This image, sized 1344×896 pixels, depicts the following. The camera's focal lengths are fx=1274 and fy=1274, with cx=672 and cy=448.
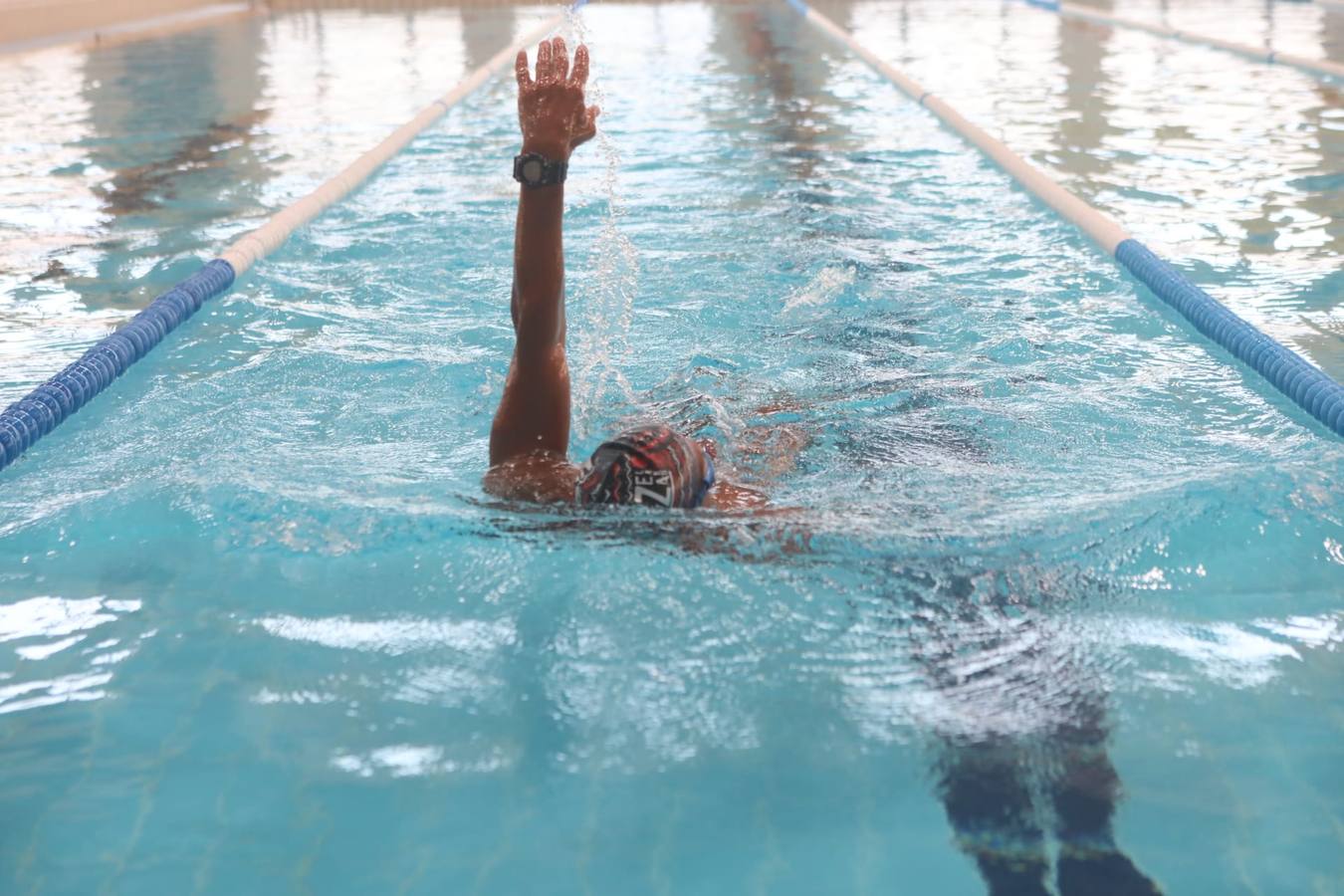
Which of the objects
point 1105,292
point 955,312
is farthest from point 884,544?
point 1105,292

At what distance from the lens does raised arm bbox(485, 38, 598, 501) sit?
7.98 ft

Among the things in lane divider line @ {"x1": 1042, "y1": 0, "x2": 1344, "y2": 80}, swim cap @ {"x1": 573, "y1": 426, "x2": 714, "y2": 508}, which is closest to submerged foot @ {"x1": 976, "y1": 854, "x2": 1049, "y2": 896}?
swim cap @ {"x1": 573, "y1": 426, "x2": 714, "y2": 508}

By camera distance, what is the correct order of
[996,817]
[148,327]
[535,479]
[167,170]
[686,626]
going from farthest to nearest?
[167,170], [148,327], [535,479], [686,626], [996,817]

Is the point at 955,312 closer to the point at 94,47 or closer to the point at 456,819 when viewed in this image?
the point at 456,819

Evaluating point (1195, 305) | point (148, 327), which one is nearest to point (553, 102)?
point (148, 327)

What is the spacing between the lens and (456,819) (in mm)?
1869

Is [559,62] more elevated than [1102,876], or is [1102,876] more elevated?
[559,62]

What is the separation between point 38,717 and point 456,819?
2.51ft

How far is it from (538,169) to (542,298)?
259mm

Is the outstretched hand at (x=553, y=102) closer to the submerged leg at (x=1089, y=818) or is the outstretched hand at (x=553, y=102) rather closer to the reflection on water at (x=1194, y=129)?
the submerged leg at (x=1089, y=818)

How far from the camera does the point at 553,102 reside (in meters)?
2.44

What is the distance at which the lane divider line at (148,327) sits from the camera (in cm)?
328

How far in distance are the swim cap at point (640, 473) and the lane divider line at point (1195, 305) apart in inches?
73.0

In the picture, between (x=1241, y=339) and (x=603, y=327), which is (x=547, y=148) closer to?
(x=603, y=327)
